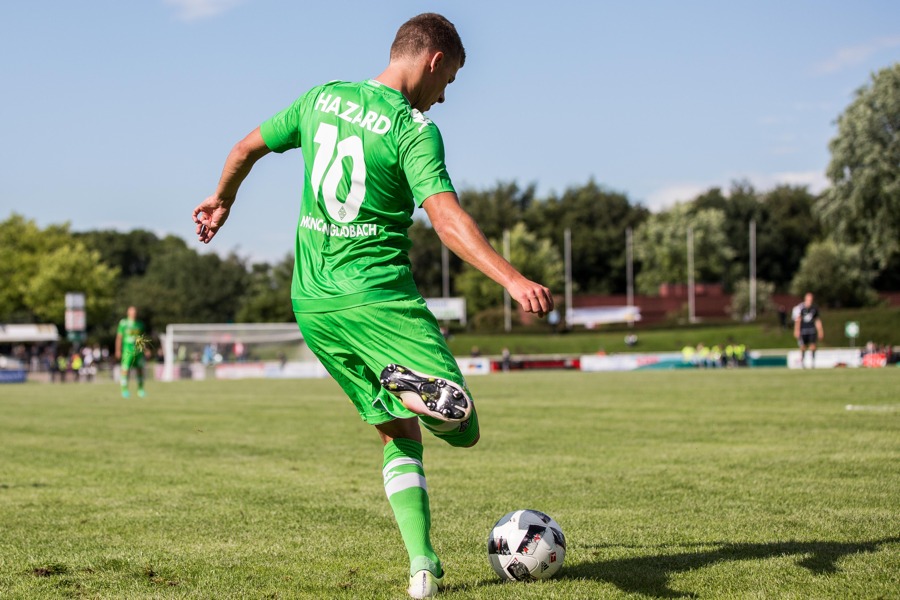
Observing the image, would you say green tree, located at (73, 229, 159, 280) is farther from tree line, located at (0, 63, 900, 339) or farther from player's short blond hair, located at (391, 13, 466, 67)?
player's short blond hair, located at (391, 13, 466, 67)

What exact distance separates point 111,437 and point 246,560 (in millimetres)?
9448

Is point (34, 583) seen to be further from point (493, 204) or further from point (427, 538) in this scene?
point (493, 204)

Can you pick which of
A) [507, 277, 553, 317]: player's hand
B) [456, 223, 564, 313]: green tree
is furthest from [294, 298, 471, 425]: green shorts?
[456, 223, 564, 313]: green tree

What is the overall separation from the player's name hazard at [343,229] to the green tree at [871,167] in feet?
207

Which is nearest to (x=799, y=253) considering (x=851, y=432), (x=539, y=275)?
(x=539, y=275)

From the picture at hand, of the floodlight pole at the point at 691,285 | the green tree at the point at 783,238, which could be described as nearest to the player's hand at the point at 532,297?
the floodlight pole at the point at 691,285

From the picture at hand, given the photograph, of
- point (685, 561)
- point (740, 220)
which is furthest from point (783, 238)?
point (685, 561)

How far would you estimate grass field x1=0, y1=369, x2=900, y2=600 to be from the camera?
4.67 metres

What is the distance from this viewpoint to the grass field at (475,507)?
467cm

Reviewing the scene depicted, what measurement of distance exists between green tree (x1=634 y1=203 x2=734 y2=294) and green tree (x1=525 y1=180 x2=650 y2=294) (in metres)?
4.40

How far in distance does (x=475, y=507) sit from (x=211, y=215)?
3128mm

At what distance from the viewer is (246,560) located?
17.4 feet

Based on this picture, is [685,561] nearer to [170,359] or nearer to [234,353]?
[170,359]

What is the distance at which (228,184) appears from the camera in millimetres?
5055
